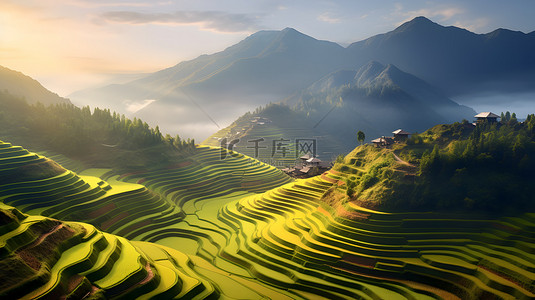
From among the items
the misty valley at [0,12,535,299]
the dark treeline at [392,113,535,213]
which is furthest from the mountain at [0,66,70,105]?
the dark treeline at [392,113,535,213]

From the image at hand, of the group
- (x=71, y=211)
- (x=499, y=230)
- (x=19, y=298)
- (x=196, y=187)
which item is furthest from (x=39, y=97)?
(x=499, y=230)

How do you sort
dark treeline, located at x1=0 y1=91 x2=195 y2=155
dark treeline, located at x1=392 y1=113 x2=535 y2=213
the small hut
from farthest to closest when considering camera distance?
dark treeline, located at x1=0 y1=91 x2=195 y2=155, the small hut, dark treeline, located at x1=392 y1=113 x2=535 y2=213

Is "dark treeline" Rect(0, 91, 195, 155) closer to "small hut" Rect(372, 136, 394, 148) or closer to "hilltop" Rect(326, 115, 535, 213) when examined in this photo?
"small hut" Rect(372, 136, 394, 148)

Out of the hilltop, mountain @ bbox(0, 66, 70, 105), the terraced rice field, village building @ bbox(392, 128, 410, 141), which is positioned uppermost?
mountain @ bbox(0, 66, 70, 105)

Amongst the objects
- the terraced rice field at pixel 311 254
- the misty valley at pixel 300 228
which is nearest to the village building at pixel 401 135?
the misty valley at pixel 300 228

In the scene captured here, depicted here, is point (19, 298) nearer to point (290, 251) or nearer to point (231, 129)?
point (290, 251)

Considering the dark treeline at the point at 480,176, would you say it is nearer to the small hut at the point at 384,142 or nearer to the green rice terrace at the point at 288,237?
the green rice terrace at the point at 288,237

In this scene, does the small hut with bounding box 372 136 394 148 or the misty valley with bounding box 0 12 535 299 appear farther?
the small hut with bounding box 372 136 394 148
